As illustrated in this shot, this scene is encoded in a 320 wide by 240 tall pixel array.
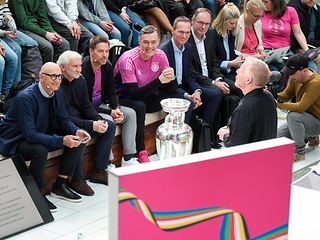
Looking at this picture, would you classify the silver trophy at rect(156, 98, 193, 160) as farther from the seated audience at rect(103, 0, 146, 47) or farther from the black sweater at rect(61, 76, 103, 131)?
the seated audience at rect(103, 0, 146, 47)

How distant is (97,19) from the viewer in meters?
6.18

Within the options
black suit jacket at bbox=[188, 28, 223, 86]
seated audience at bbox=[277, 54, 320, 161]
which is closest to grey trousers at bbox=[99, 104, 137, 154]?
black suit jacket at bbox=[188, 28, 223, 86]

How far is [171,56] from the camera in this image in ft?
18.6

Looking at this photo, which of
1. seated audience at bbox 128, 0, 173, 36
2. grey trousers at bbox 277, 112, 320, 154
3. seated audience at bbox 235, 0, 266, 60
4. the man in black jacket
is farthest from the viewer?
seated audience at bbox 128, 0, 173, 36

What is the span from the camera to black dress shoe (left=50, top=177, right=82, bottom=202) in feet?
14.7

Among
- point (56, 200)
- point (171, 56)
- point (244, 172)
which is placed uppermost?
point (244, 172)

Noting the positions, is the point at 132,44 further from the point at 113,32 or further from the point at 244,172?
the point at 244,172

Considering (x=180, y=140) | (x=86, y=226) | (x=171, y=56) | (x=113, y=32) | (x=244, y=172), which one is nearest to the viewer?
(x=244, y=172)

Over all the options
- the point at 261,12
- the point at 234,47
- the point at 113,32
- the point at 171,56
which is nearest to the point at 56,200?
the point at 171,56

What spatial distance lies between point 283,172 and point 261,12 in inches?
210

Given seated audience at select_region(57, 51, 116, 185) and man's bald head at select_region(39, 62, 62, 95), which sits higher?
man's bald head at select_region(39, 62, 62, 95)

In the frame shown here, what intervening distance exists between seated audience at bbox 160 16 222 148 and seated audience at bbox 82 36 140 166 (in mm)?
743

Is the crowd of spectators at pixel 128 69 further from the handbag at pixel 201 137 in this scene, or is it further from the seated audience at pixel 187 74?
the handbag at pixel 201 137

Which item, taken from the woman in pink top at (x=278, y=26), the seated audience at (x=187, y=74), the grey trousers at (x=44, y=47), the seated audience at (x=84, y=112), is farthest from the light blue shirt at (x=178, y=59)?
the woman in pink top at (x=278, y=26)
